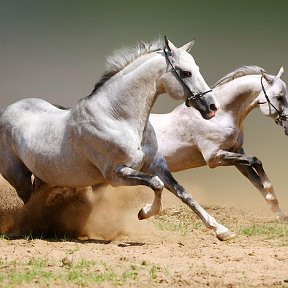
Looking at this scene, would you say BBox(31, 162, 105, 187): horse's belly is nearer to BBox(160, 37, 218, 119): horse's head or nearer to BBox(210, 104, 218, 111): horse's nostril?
BBox(160, 37, 218, 119): horse's head

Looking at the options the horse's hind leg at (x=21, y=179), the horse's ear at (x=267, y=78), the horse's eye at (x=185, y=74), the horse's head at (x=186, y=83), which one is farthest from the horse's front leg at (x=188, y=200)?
the horse's ear at (x=267, y=78)

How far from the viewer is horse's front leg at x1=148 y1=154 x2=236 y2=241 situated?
642cm

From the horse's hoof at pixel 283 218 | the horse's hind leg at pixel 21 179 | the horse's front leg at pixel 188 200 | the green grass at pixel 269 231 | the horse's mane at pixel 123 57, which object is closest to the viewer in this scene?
the horse's front leg at pixel 188 200

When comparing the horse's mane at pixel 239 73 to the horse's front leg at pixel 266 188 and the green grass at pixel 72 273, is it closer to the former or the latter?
the horse's front leg at pixel 266 188

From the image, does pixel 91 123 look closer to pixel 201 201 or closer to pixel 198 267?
pixel 198 267

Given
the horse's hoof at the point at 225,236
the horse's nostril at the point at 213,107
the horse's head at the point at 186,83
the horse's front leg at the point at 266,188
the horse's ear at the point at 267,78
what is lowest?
the horse's front leg at the point at 266,188

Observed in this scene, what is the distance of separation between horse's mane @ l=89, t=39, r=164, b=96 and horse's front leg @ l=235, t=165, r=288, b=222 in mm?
2355

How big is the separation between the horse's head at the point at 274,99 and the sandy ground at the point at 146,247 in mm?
1266

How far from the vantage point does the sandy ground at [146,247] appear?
496 cm

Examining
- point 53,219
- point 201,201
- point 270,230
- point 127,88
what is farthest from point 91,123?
point 201,201

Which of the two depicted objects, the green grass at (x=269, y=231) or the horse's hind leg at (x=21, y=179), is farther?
the horse's hind leg at (x=21, y=179)

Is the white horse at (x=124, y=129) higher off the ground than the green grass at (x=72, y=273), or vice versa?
the white horse at (x=124, y=129)

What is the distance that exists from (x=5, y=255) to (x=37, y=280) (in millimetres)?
921

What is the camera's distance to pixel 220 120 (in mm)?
8320
